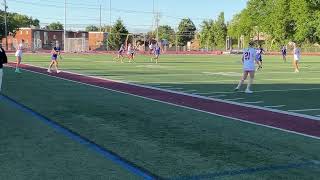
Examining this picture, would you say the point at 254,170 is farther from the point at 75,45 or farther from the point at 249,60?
the point at 75,45

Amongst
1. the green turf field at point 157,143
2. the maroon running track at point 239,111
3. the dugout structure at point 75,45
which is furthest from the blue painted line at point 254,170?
the dugout structure at point 75,45

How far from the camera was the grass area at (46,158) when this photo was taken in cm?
630

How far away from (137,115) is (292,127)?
325 cm

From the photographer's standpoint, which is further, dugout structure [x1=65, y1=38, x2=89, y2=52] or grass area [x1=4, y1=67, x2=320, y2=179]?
dugout structure [x1=65, y1=38, x2=89, y2=52]

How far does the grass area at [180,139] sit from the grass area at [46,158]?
1.32 ft

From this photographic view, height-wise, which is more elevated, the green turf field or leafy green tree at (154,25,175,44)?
leafy green tree at (154,25,175,44)

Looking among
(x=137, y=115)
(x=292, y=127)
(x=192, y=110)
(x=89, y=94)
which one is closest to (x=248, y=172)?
(x=292, y=127)

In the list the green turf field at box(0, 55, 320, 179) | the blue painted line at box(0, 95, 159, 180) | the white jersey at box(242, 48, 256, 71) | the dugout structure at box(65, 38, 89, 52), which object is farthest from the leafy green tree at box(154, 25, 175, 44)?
the blue painted line at box(0, 95, 159, 180)

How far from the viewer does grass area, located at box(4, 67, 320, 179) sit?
22.1 feet

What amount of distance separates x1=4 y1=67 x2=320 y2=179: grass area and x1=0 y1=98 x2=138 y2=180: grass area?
403mm

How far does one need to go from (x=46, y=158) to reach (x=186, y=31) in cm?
12302

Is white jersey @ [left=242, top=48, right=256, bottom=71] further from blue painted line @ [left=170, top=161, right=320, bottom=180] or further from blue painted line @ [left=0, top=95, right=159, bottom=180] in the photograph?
blue painted line @ [left=170, top=161, right=320, bottom=180]

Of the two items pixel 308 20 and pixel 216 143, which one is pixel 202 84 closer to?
pixel 216 143

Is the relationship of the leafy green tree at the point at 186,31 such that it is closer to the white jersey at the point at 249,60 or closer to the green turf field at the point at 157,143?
the white jersey at the point at 249,60
